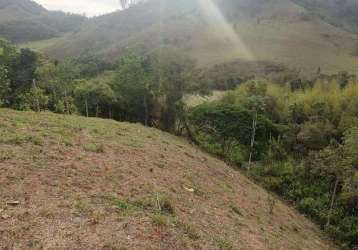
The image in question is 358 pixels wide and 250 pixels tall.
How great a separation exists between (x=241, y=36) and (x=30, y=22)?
96.4m

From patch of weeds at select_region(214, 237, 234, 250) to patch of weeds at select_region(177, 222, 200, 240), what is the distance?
583mm

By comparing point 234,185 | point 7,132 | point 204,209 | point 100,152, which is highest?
point 7,132

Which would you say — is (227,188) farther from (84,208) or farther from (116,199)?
(84,208)

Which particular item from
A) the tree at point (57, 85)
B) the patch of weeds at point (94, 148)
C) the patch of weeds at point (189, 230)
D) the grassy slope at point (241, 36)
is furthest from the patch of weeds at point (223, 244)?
the grassy slope at point (241, 36)

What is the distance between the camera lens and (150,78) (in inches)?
1129

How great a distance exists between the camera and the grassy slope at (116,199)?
23.5 feet

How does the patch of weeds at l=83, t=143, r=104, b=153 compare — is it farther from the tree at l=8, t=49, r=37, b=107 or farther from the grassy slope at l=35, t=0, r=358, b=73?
the grassy slope at l=35, t=0, r=358, b=73

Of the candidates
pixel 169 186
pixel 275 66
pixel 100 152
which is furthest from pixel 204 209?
A: pixel 275 66

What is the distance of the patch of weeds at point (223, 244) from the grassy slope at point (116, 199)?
4cm

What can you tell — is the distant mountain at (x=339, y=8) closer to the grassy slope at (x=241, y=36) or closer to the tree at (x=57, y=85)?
the grassy slope at (x=241, y=36)

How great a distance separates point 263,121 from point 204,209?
16.3 metres

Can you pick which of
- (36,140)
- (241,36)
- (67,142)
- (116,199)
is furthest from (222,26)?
(116,199)

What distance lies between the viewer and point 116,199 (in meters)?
9.03

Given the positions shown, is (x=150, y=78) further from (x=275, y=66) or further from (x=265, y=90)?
(x=275, y=66)
